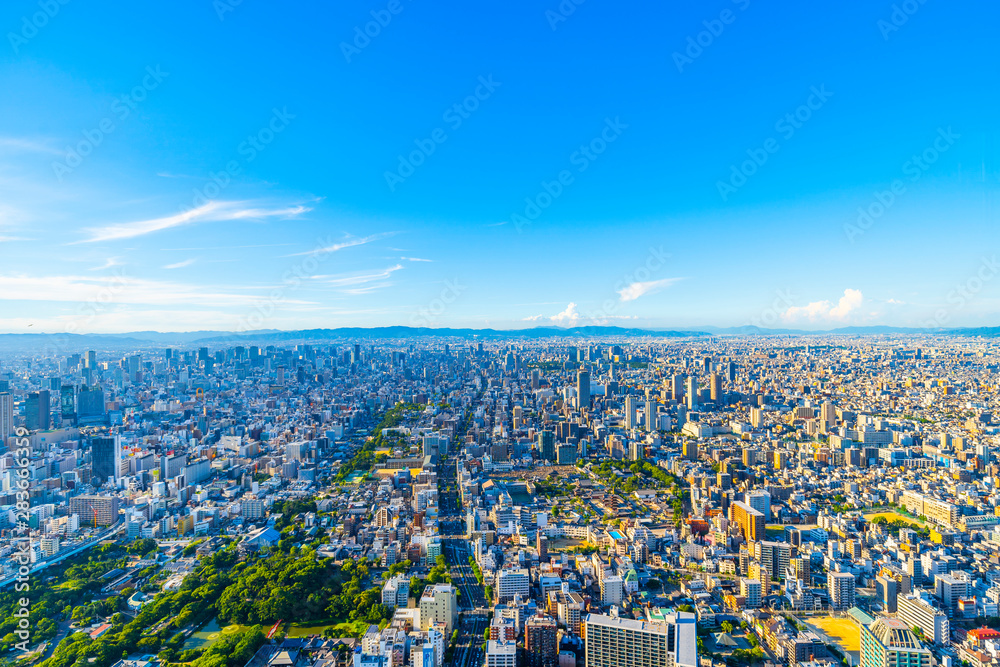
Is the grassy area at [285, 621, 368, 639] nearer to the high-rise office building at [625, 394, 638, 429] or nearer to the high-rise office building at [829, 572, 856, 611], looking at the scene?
the high-rise office building at [829, 572, 856, 611]

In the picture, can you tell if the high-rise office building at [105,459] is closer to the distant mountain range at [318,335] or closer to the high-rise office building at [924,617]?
the distant mountain range at [318,335]

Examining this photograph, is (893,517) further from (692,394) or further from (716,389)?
(716,389)

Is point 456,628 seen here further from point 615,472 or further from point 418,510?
point 615,472

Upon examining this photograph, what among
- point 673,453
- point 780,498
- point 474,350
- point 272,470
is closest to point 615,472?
point 673,453

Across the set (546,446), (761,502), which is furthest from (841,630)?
(546,446)

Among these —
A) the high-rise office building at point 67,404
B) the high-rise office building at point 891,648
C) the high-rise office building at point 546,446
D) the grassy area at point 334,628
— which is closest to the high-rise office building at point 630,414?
the high-rise office building at point 546,446

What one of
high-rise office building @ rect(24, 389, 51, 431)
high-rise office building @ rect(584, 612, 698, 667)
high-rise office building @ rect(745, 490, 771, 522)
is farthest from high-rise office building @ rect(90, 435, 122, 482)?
high-rise office building @ rect(745, 490, 771, 522)
